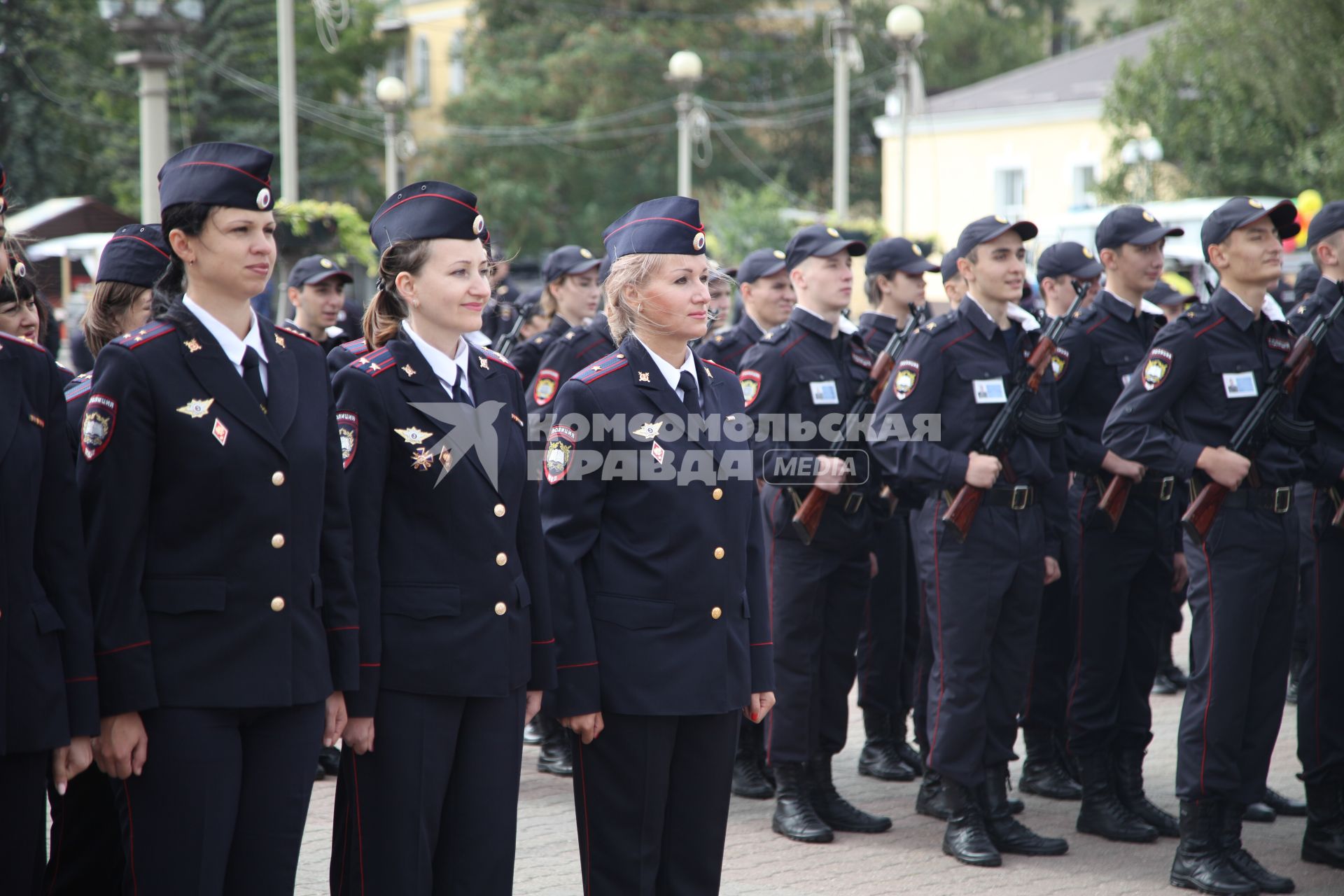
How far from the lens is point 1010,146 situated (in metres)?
34.5

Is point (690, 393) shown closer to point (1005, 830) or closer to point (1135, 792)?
point (1005, 830)

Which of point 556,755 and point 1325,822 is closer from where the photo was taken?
point 1325,822

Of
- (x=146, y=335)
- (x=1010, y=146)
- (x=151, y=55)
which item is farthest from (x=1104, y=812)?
(x=1010, y=146)

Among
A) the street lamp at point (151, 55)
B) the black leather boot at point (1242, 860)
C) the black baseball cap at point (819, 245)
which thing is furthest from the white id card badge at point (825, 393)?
the street lamp at point (151, 55)

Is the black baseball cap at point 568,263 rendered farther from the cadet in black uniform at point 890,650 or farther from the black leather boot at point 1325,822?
the black leather boot at point 1325,822

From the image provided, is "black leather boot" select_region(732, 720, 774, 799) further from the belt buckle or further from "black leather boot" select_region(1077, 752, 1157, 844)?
the belt buckle

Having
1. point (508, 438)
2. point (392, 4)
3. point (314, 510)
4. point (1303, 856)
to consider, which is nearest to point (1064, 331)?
point (1303, 856)

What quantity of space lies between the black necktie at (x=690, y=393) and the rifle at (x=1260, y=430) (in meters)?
2.24

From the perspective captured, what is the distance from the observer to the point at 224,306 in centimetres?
338

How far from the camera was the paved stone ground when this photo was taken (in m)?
5.27

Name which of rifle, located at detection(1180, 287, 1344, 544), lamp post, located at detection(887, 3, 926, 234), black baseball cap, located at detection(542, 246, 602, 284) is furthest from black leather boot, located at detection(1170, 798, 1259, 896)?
lamp post, located at detection(887, 3, 926, 234)

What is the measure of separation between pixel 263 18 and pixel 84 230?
16.4 metres

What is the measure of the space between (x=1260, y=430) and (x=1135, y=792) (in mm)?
1676

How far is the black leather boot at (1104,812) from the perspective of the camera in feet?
19.2
